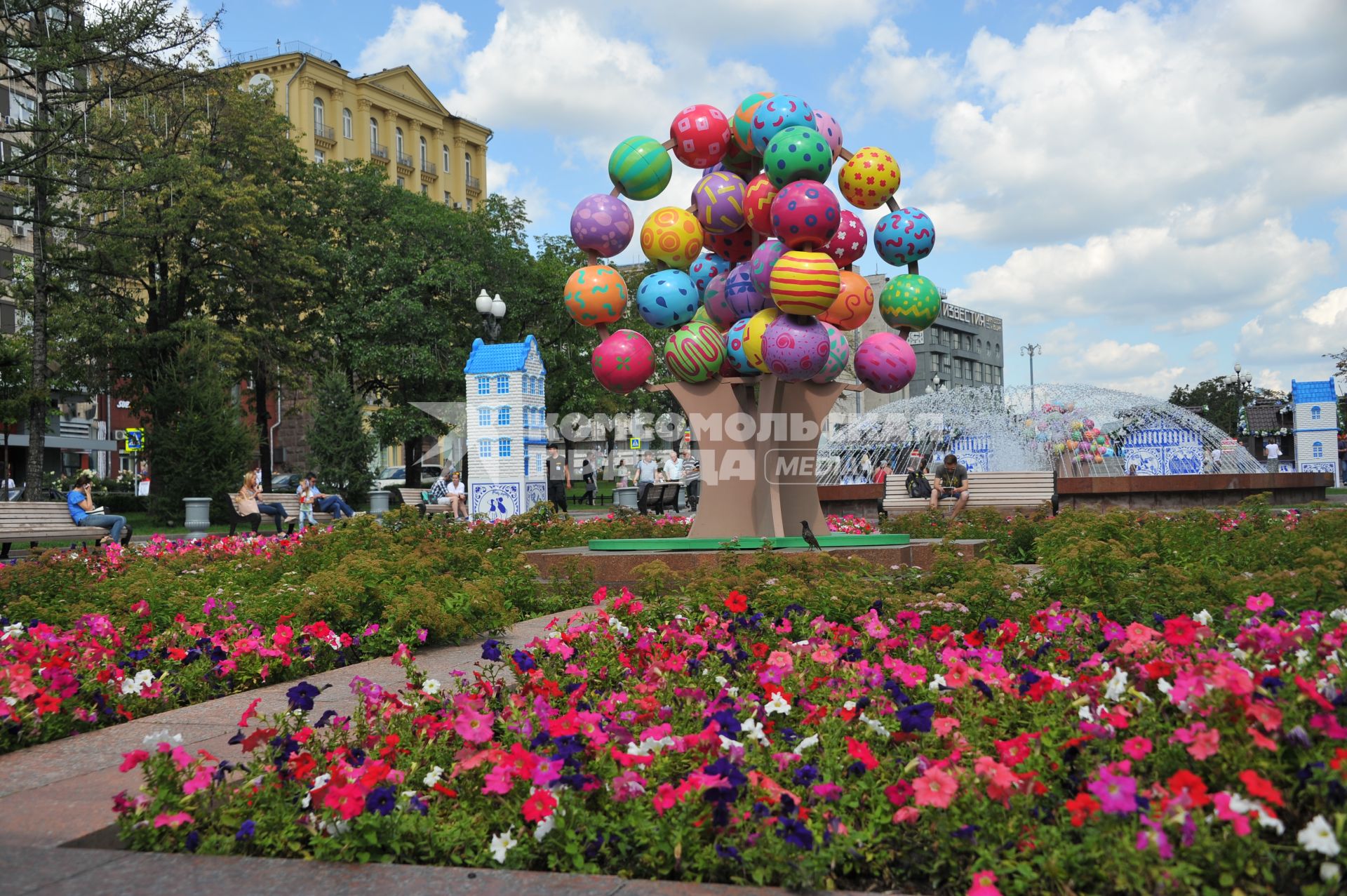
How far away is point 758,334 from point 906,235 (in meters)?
1.76

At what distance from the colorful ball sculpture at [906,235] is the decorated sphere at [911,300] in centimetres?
20

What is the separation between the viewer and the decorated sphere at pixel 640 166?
34.7 ft

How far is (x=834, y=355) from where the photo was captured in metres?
10.2

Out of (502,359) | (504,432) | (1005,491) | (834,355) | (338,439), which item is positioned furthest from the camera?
(338,439)

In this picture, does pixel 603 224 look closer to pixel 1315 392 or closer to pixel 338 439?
pixel 338 439

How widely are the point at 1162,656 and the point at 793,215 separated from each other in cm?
597

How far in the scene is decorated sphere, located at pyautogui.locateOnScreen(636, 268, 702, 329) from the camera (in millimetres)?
10344

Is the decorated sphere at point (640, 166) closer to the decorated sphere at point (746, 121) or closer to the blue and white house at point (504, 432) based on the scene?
the decorated sphere at point (746, 121)

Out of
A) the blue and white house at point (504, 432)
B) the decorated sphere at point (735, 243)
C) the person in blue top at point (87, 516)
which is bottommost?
the person in blue top at point (87, 516)

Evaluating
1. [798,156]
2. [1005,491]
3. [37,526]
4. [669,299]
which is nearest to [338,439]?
[37,526]

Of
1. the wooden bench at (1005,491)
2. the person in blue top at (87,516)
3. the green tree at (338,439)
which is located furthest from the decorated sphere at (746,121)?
the green tree at (338,439)

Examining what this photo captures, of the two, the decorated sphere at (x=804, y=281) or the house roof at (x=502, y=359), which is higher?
the house roof at (x=502, y=359)

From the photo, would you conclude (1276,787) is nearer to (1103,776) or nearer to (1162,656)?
(1103,776)

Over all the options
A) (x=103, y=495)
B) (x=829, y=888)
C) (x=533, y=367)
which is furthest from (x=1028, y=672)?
(x=103, y=495)
